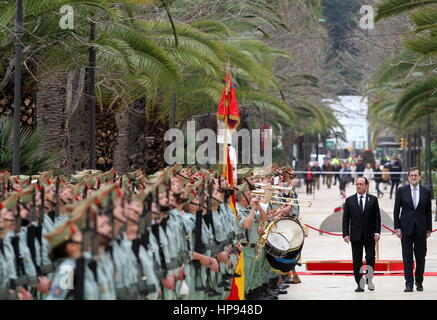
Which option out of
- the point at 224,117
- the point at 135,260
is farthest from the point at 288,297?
the point at 135,260

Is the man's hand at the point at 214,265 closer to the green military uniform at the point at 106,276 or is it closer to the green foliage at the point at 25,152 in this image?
the green military uniform at the point at 106,276

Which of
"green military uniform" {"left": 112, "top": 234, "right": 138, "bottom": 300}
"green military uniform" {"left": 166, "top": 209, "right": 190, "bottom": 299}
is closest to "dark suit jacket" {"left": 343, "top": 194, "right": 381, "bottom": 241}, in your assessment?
"green military uniform" {"left": 166, "top": 209, "right": 190, "bottom": 299}

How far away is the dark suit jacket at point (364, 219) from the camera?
579 inches

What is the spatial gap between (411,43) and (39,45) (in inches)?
303

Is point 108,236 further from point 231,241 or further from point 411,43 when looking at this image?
point 411,43

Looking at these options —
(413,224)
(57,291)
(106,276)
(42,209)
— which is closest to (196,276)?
(42,209)

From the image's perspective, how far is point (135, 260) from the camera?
27.0ft

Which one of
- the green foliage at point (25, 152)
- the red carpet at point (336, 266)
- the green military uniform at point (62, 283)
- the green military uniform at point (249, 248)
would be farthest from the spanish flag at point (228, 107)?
the green foliage at point (25, 152)

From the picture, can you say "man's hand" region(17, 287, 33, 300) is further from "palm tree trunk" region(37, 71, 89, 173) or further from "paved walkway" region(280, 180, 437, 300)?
"palm tree trunk" region(37, 71, 89, 173)

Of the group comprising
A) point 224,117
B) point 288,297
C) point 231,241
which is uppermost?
A: point 224,117

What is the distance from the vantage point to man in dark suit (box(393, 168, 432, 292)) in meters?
14.8

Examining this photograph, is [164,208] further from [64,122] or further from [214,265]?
[64,122]

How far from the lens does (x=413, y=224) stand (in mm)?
14812
